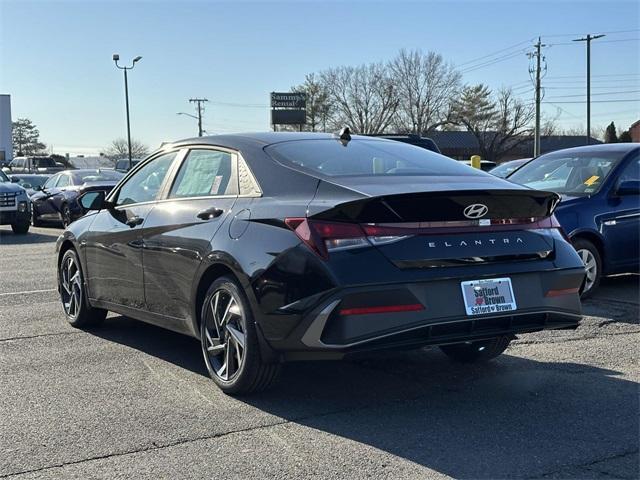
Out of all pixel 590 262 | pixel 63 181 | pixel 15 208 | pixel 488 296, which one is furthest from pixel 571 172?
pixel 63 181

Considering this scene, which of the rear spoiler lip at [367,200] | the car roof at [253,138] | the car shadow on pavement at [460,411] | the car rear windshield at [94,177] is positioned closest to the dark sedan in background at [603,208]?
the car shadow on pavement at [460,411]

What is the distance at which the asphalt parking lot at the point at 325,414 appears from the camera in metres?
3.51

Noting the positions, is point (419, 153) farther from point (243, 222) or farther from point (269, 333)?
point (269, 333)

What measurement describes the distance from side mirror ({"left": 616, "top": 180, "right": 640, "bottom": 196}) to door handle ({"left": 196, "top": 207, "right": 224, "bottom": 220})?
16.3 feet

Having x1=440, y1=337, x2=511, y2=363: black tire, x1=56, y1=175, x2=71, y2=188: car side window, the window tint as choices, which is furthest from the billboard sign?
x1=440, y1=337, x2=511, y2=363: black tire

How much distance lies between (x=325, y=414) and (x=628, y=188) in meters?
5.10

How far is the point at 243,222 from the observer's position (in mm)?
4422

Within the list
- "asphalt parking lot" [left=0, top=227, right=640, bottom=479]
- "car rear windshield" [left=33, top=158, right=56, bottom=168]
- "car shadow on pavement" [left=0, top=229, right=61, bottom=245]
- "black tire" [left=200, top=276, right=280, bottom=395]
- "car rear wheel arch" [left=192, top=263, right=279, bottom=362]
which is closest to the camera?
"asphalt parking lot" [left=0, top=227, right=640, bottom=479]

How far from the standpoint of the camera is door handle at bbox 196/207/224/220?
4.70 metres

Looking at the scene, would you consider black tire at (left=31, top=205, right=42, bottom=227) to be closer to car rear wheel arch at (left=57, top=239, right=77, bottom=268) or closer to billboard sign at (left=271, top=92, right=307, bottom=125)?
car rear wheel arch at (left=57, top=239, right=77, bottom=268)

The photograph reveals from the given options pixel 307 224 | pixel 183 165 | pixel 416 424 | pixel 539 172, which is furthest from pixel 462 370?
pixel 539 172

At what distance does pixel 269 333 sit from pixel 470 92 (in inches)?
2881

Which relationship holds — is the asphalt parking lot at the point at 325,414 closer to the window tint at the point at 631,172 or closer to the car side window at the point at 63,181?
the window tint at the point at 631,172

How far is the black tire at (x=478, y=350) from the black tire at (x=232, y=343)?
1516mm
